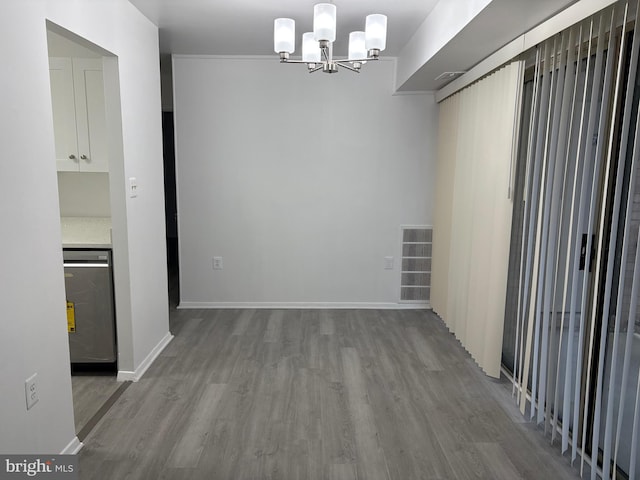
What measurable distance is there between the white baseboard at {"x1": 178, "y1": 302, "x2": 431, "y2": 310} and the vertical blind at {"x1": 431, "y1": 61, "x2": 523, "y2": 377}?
0.48m

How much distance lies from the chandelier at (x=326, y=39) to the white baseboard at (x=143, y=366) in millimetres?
2258

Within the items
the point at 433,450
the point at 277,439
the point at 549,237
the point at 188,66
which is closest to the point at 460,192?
the point at 549,237

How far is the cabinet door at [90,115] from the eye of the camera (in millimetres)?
3197

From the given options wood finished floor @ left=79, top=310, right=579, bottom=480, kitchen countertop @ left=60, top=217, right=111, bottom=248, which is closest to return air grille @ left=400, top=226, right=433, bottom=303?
wood finished floor @ left=79, top=310, right=579, bottom=480

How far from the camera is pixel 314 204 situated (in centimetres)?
467

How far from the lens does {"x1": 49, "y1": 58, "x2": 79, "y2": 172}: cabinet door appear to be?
3.19 meters

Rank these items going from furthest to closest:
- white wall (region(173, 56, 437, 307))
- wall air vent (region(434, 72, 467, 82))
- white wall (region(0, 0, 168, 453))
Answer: white wall (region(173, 56, 437, 307))
wall air vent (region(434, 72, 467, 82))
white wall (region(0, 0, 168, 453))

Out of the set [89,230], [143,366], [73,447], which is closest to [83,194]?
[89,230]

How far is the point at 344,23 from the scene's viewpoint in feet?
11.3

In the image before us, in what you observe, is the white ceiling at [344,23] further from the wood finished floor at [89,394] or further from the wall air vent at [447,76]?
the wood finished floor at [89,394]

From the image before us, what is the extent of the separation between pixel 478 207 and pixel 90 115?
2807 mm

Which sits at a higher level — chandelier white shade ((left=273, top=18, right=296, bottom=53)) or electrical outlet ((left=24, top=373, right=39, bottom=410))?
chandelier white shade ((left=273, top=18, right=296, bottom=53))

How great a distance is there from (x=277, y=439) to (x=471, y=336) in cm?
174

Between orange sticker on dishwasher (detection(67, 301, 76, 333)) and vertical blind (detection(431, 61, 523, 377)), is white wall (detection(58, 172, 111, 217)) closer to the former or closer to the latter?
orange sticker on dishwasher (detection(67, 301, 76, 333))
